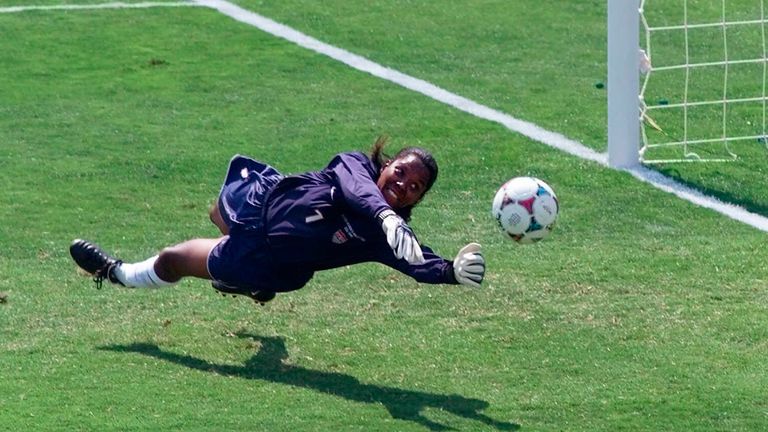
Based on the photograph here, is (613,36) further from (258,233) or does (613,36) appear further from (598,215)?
(258,233)

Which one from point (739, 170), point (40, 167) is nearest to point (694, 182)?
point (739, 170)

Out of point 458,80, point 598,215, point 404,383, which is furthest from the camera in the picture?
point 458,80

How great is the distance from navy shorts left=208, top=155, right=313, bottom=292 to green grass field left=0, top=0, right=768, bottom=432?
0.38 meters

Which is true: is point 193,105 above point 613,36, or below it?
below

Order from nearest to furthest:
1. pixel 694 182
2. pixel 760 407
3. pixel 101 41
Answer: pixel 760 407 → pixel 694 182 → pixel 101 41

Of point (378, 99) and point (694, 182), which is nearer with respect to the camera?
point (694, 182)

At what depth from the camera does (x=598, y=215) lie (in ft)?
29.3

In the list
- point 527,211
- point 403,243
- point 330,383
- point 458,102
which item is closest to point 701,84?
point 458,102

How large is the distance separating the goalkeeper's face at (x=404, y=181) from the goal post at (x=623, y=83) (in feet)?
12.1

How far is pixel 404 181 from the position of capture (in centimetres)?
639

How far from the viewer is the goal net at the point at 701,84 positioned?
1032 cm

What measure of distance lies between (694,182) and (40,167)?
4.55 meters

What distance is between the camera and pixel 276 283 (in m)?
6.57

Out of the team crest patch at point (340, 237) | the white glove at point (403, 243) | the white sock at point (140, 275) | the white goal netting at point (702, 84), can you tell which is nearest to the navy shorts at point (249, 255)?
the team crest patch at point (340, 237)
